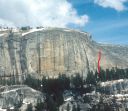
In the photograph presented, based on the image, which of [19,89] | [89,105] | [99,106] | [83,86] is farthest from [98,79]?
[99,106]

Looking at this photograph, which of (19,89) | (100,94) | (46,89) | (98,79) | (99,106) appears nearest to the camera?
(99,106)

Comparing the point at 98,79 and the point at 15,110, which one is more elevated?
the point at 98,79

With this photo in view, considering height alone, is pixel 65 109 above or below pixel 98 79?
below

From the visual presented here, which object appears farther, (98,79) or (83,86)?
(98,79)

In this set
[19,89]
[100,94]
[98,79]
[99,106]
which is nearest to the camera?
[99,106]

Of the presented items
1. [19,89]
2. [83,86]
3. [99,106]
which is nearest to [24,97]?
[19,89]

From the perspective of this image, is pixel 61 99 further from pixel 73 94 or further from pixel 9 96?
pixel 9 96

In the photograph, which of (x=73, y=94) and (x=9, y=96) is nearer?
(x=73, y=94)

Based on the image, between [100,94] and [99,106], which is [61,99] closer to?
[99,106]

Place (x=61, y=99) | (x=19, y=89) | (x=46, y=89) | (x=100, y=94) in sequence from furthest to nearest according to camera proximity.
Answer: (x=19, y=89)
(x=100, y=94)
(x=46, y=89)
(x=61, y=99)
